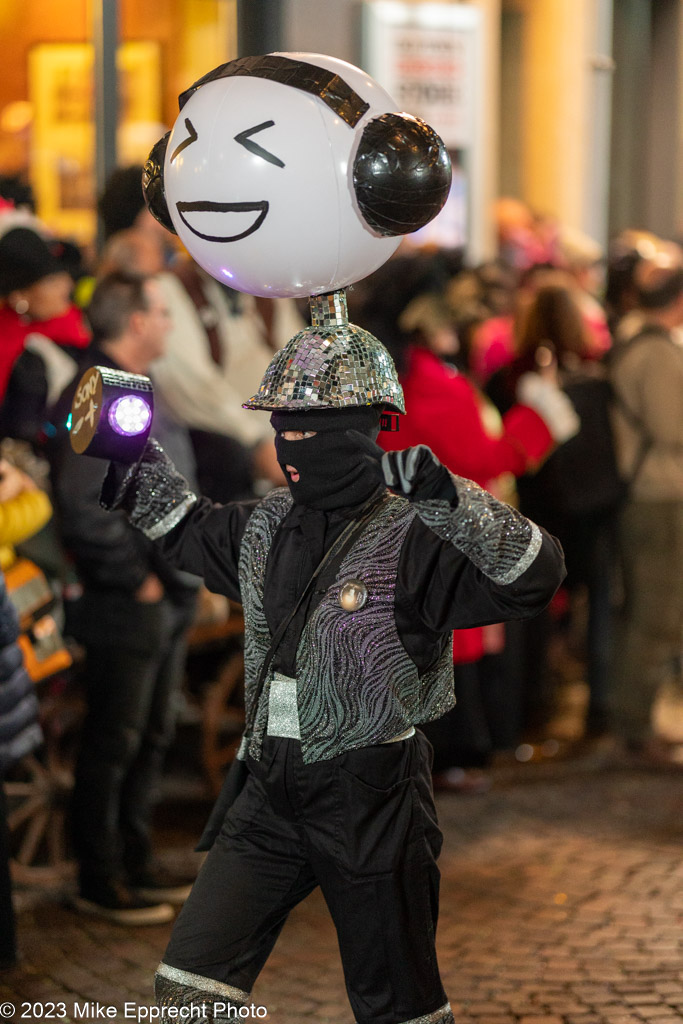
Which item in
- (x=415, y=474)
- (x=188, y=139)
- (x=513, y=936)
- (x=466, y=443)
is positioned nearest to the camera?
(x=415, y=474)

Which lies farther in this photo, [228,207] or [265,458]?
[265,458]

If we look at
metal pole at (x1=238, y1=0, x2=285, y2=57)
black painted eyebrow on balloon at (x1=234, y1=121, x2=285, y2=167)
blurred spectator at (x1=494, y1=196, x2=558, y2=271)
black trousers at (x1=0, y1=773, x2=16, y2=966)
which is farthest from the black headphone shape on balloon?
blurred spectator at (x1=494, y1=196, x2=558, y2=271)

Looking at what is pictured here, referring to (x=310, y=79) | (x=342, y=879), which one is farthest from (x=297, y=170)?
(x=342, y=879)

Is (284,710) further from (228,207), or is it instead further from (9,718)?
(9,718)

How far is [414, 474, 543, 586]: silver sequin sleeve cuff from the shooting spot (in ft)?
9.17

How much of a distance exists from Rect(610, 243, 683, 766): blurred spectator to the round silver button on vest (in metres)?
3.80

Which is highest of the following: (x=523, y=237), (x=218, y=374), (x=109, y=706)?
(x=218, y=374)

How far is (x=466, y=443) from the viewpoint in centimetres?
572

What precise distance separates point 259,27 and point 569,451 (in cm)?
363

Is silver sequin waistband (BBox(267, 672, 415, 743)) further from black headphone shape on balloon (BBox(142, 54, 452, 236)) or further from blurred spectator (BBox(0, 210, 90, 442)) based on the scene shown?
blurred spectator (BBox(0, 210, 90, 442))

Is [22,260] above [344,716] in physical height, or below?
above

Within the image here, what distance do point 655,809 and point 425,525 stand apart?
138 inches

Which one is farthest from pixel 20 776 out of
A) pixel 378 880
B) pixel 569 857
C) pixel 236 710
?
A: pixel 378 880

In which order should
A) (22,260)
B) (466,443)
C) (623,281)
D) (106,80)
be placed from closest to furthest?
(22,260) → (466,443) → (623,281) → (106,80)
